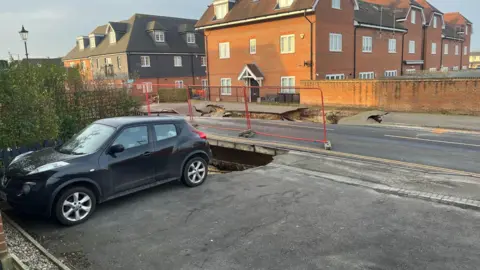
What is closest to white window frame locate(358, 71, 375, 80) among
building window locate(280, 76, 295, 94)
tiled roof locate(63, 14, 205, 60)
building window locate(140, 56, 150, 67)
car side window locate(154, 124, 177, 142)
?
building window locate(280, 76, 295, 94)

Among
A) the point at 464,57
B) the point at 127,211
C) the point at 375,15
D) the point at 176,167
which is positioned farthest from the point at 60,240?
the point at 464,57

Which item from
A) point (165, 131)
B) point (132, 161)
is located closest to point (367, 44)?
point (165, 131)

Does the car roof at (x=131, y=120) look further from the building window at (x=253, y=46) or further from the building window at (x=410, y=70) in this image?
the building window at (x=410, y=70)

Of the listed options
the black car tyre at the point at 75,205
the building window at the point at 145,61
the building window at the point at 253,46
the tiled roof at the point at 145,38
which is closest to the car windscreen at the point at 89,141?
the black car tyre at the point at 75,205

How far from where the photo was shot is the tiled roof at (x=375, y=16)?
3528 centimetres

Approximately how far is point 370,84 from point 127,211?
65.2 feet

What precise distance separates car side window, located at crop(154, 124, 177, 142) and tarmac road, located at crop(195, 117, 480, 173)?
5675 mm

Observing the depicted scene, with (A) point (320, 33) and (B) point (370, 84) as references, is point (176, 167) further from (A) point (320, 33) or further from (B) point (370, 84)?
(A) point (320, 33)

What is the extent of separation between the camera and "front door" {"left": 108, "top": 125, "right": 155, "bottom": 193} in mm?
7031

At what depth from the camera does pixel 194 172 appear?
848cm

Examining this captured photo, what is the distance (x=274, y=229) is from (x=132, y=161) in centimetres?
311

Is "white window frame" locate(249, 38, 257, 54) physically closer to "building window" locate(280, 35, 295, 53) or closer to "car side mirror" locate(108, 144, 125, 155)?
"building window" locate(280, 35, 295, 53)

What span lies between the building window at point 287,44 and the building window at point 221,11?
759 centimetres

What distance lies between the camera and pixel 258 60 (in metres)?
33.1
